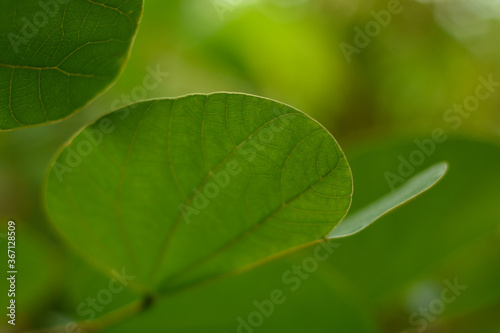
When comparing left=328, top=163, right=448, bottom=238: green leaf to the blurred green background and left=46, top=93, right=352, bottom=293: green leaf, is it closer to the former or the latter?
left=46, top=93, right=352, bottom=293: green leaf

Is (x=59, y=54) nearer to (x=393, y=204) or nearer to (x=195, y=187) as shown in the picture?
(x=195, y=187)

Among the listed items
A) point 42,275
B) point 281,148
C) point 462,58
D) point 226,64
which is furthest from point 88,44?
point 462,58

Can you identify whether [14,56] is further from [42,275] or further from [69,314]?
[69,314]

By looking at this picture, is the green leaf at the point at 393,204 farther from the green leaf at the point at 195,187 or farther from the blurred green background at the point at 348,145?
the blurred green background at the point at 348,145

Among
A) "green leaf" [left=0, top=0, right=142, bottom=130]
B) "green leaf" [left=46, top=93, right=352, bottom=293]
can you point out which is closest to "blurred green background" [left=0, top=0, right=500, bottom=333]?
"green leaf" [left=46, top=93, right=352, bottom=293]

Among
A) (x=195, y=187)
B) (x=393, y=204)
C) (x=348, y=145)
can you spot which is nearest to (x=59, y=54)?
(x=195, y=187)
